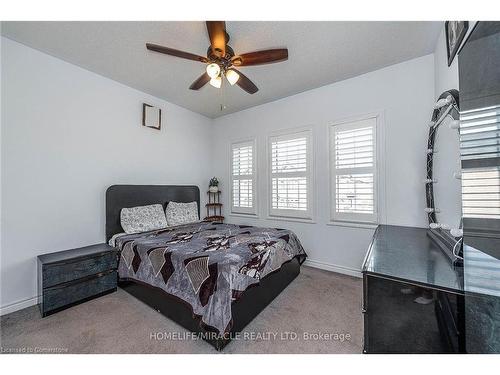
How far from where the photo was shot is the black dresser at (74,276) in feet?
6.40

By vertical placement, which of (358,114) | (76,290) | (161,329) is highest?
(358,114)

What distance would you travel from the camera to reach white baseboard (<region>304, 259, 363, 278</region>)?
281cm

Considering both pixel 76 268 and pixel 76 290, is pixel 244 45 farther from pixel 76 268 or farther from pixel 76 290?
pixel 76 290

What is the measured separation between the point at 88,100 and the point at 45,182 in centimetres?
114

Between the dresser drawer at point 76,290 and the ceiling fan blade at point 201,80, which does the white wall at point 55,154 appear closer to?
the dresser drawer at point 76,290

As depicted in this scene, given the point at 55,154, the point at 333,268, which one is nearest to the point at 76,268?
the point at 55,154

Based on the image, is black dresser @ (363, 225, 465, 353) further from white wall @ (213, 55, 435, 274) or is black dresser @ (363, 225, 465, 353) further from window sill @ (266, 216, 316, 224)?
window sill @ (266, 216, 316, 224)

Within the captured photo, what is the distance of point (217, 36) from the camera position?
1659 millimetres

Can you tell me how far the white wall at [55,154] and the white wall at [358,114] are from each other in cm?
217

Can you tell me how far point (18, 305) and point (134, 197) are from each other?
1.55 m

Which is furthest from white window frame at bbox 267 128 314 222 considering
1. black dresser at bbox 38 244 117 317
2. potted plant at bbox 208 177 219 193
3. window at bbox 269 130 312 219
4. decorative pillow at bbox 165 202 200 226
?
black dresser at bbox 38 244 117 317

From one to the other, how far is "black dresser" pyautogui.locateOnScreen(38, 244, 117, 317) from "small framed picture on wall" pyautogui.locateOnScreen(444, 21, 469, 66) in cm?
361

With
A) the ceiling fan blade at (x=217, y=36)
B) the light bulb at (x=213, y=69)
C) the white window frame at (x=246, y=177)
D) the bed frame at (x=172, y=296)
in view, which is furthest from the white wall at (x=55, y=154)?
the ceiling fan blade at (x=217, y=36)
